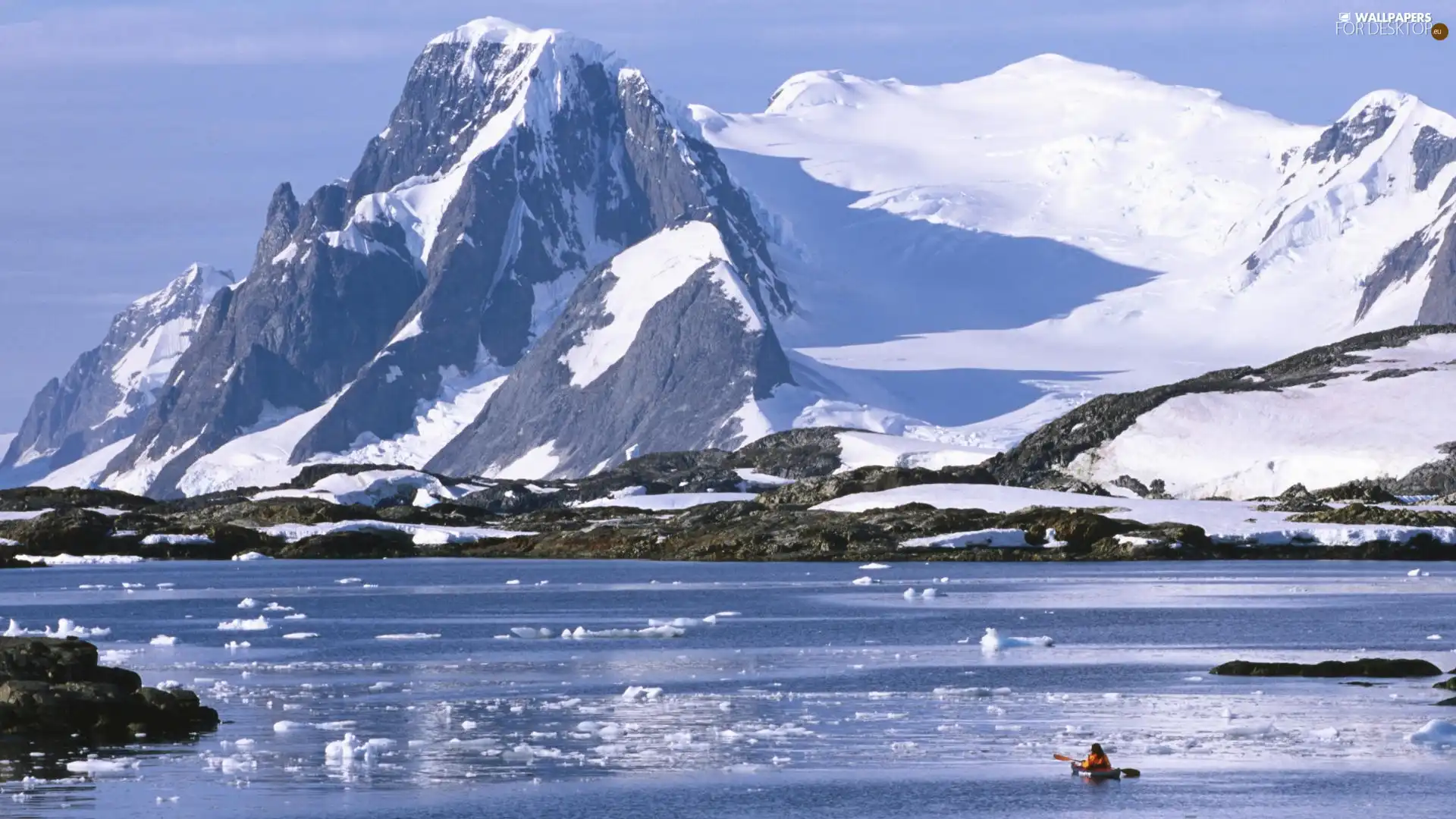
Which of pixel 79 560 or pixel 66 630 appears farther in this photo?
pixel 79 560

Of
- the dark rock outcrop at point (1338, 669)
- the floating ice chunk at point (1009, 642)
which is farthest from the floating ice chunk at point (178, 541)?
the dark rock outcrop at point (1338, 669)

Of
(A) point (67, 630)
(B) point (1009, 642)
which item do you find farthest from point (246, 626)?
(B) point (1009, 642)

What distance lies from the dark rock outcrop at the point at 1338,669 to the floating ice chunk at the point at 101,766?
30216 mm

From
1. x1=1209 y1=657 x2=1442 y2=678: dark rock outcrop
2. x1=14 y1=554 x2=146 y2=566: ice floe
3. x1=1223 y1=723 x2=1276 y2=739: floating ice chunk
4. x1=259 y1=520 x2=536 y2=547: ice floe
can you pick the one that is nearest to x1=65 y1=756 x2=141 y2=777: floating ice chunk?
x1=1223 y1=723 x2=1276 y2=739: floating ice chunk

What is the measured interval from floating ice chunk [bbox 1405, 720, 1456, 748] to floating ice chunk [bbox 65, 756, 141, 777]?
2690 cm

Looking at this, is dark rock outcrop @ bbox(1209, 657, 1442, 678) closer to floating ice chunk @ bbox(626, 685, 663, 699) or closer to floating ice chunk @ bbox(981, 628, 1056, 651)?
floating ice chunk @ bbox(981, 628, 1056, 651)

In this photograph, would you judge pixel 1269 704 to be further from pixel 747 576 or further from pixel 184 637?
pixel 747 576

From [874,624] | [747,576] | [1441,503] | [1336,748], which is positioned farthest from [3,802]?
[1441,503]

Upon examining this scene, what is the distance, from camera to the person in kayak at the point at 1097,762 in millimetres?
47375

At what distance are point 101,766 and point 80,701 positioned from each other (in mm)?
6116

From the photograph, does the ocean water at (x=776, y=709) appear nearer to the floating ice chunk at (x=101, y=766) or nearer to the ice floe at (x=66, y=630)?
the floating ice chunk at (x=101, y=766)

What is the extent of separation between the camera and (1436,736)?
165 feet

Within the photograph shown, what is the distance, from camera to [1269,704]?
57.9 meters

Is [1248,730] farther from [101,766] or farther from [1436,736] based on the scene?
[101,766]
